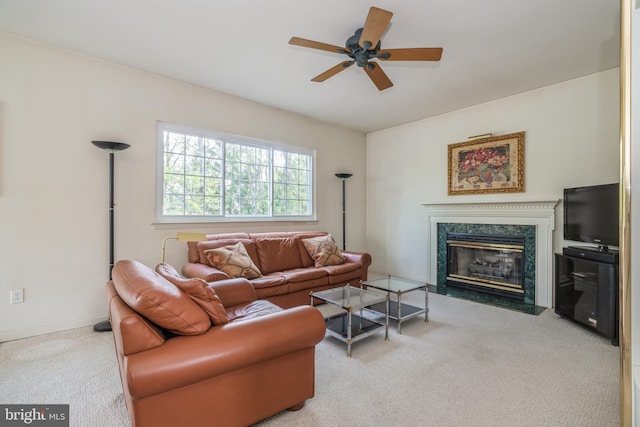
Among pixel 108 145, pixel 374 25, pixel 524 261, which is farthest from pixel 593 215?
pixel 108 145

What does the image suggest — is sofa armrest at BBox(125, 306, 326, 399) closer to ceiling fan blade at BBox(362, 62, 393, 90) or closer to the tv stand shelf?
ceiling fan blade at BBox(362, 62, 393, 90)

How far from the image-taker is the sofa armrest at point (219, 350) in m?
1.28

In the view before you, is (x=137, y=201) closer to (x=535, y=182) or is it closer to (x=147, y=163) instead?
(x=147, y=163)

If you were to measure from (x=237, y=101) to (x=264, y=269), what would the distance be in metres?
2.28

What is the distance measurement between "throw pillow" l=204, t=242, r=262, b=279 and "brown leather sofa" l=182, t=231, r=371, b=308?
5cm

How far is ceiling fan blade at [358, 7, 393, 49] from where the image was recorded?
1.90 m

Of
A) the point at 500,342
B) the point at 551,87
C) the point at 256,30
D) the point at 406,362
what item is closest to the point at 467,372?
the point at 406,362

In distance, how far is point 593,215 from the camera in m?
2.95

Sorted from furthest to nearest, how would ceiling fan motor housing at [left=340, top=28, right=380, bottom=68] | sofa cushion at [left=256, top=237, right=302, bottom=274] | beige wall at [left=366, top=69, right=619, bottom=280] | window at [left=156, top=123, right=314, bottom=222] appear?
1. sofa cushion at [left=256, top=237, right=302, bottom=274]
2. window at [left=156, top=123, right=314, bottom=222]
3. beige wall at [left=366, top=69, right=619, bottom=280]
4. ceiling fan motor housing at [left=340, top=28, right=380, bottom=68]

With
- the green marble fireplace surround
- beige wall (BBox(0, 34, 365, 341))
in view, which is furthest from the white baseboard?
the green marble fireplace surround

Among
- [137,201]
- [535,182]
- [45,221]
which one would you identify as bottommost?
[45,221]

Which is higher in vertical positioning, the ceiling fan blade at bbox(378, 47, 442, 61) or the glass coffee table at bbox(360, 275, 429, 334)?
the ceiling fan blade at bbox(378, 47, 442, 61)

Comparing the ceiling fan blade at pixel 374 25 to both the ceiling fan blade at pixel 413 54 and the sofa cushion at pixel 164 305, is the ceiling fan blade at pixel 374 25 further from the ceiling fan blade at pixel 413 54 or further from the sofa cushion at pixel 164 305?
the sofa cushion at pixel 164 305

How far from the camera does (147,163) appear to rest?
343 cm
